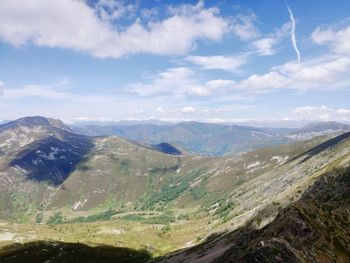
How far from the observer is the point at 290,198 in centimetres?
15738

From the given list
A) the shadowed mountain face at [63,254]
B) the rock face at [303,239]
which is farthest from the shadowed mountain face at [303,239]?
the shadowed mountain face at [63,254]

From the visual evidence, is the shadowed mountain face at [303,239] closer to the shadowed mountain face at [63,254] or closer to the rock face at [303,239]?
the rock face at [303,239]

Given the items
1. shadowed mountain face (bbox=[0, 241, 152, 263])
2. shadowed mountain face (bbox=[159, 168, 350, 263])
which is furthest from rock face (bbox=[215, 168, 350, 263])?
shadowed mountain face (bbox=[0, 241, 152, 263])

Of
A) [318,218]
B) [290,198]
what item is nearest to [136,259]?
[290,198]

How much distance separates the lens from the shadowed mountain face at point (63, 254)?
176 m

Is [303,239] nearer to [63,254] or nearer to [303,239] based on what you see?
[303,239]

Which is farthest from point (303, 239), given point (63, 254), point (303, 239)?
point (63, 254)

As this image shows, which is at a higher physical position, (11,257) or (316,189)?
(316,189)

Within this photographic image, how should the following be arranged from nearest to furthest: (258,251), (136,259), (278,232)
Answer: (258,251) → (278,232) → (136,259)

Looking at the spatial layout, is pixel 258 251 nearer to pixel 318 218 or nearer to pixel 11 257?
pixel 318 218

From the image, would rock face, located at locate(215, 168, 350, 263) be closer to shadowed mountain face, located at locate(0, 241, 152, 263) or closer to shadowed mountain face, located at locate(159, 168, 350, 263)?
shadowed mountain face, located at locate(159, 168, 350, 263)

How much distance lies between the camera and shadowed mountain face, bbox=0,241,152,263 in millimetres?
176000

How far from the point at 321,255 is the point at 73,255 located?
157 meters

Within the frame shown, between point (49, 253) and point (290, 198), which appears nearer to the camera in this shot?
point (290, 198)
